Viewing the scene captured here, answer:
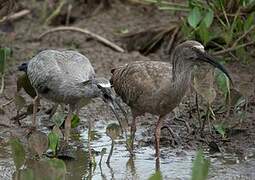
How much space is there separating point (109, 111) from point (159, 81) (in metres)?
1.66

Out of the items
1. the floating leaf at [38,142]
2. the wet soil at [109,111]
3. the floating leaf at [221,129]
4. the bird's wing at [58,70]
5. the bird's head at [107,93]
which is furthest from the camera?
the bird's wing at [58,70]

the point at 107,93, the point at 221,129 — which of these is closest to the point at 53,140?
the point at 107,93

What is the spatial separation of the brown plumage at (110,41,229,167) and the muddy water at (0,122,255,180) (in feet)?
0.65

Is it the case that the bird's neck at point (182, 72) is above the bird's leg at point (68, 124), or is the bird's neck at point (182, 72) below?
above

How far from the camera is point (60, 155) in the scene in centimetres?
Answer: 772

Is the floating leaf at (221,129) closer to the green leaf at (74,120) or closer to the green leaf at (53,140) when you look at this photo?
the green leaf at (74,120)

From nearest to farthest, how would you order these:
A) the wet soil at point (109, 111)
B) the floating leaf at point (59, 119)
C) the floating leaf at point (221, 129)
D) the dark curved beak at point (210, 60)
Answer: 1. the dark curved beak at point (210, 60)
2. the wet soil at point (109, 111)
3. the floating leaf at point (221, 129)
4. the floating leaf at point (59, 119)

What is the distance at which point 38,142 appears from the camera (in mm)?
7215

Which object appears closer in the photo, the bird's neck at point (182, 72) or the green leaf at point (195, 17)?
the bird's neck at point (182, 72)

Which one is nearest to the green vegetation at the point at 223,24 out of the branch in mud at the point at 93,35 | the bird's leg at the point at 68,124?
the branch in mud at the point at 93,35

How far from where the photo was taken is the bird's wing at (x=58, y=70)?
8.24 m

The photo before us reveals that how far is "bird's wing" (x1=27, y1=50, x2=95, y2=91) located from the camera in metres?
8.24

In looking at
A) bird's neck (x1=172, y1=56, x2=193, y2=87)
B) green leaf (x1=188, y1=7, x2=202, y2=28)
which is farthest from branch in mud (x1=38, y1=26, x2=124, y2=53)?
bird's neck (x1=172, y1=56, x2=193, y2=87)

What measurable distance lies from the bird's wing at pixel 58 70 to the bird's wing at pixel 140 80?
33cm
